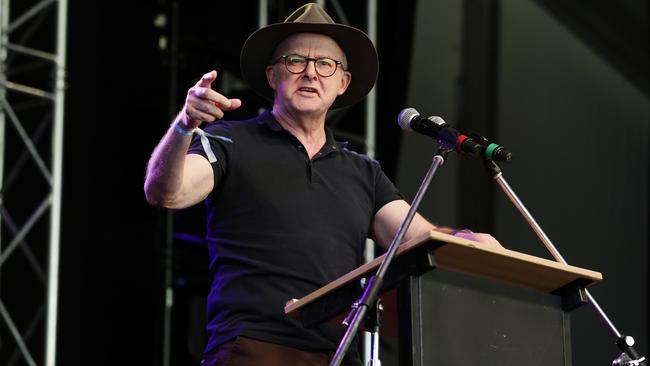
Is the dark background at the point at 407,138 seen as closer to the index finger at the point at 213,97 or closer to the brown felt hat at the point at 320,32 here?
the brown felt hat at the point at 320,32

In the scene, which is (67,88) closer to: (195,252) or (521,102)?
(195,252)

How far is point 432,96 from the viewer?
7.38 metres

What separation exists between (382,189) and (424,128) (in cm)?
76

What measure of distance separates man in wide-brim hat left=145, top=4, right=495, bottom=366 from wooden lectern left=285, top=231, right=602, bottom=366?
27 centimetres

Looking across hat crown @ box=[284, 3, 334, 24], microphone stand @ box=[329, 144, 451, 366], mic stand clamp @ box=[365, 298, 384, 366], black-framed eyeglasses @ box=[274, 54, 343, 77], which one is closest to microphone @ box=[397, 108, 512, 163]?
microphone stand @ box=[329, 144, 451, 366]

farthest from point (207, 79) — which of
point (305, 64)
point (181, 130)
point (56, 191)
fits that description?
point (56, 191)

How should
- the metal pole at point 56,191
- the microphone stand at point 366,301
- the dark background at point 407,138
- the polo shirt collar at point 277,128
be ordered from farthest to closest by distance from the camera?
the dark background at point 407,138 < the metal pole at point 56,191 < the polo shirt collar at point 277,128 < the microphone stand at point 366,301

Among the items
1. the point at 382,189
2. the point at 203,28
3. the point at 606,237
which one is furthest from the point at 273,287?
the point at 606,237

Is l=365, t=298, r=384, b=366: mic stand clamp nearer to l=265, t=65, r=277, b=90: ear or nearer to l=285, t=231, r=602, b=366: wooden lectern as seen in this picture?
l=285, t=231, r=602, b=366: wooden lectern

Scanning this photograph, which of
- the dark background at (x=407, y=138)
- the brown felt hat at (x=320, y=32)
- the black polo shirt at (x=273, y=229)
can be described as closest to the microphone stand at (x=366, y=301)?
the black polo shirt at (x=273, y=229)

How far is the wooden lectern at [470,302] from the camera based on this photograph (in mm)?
2670

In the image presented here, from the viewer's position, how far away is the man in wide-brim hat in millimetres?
3119

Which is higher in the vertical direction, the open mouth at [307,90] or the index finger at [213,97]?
the open mouth at [307,90]

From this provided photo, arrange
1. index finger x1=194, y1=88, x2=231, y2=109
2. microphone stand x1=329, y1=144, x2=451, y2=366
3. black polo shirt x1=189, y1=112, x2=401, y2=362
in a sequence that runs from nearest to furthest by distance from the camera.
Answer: microphone stand x1=329, y1=144, x2=451, y2=366
index finger x1=194, y1=88, x2=231, y2=109
black polo shirt x1=189, y1=112, x2=401, y2=362
